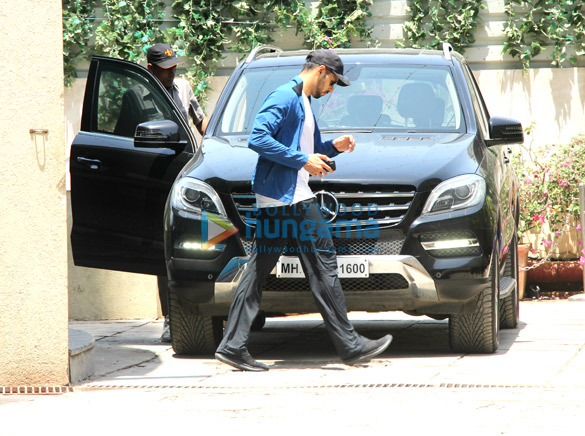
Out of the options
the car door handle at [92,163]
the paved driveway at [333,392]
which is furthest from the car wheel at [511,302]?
the car door handle at [92,163]

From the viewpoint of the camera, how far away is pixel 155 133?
273 inches

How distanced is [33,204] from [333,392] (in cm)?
182

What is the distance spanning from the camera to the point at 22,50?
559cm

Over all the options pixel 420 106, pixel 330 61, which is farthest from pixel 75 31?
pixel 330 61

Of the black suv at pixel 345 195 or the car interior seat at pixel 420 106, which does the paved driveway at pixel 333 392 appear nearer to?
the black suv at pixel 345 195

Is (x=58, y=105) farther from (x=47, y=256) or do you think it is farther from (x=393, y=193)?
(x=393, y=193)

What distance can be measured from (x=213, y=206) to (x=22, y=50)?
4.93 feet

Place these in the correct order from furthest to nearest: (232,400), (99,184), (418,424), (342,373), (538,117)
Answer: (538,117) → (99,184) → (342,373) → (232,400) → (418,424)

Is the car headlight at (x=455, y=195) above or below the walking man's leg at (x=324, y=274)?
above

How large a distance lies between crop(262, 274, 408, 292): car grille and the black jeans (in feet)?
0.66

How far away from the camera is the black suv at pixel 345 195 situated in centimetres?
634

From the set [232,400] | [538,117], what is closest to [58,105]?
[232,400]

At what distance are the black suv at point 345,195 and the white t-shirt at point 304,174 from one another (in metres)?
0.23

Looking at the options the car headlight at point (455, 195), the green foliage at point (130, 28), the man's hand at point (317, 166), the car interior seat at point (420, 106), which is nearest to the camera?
the man's hand at point (317, 166)
